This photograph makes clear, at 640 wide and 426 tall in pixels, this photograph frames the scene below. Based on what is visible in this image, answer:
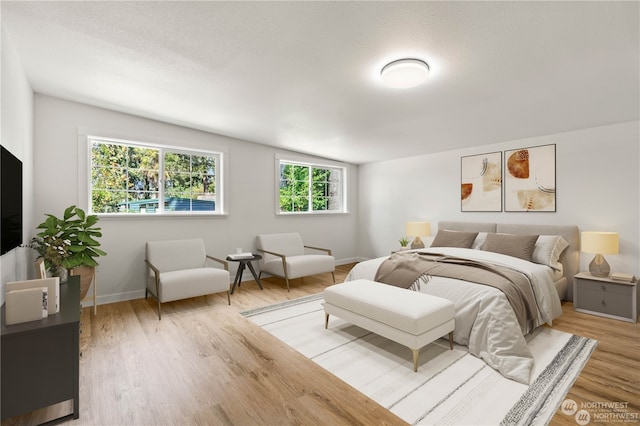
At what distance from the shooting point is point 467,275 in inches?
114

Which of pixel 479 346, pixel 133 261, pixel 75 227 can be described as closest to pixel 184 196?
pixel 133 261

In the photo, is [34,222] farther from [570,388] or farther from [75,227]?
[570,388]

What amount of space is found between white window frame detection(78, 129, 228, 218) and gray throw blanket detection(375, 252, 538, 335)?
9.38 feet

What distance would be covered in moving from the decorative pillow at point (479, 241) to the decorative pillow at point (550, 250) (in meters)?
0.63

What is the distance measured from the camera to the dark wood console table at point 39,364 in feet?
5.24

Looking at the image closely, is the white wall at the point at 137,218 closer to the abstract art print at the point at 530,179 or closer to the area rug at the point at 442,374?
the area rug at the point at 442,374

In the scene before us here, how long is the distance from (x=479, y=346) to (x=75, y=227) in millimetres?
4120

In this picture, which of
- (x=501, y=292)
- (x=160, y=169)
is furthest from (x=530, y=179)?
(x=160, y=169)

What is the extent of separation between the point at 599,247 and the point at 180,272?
4.96 metres

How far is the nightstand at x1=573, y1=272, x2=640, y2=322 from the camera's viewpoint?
3.20 metres

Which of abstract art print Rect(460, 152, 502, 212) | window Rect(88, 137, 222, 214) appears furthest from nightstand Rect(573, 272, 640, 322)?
window Rect(88, 137, 222, 214)

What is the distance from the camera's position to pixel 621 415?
181 cm

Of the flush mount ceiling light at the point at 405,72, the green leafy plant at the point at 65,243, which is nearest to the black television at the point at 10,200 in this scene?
the green leafy plant at the point at 65,243
